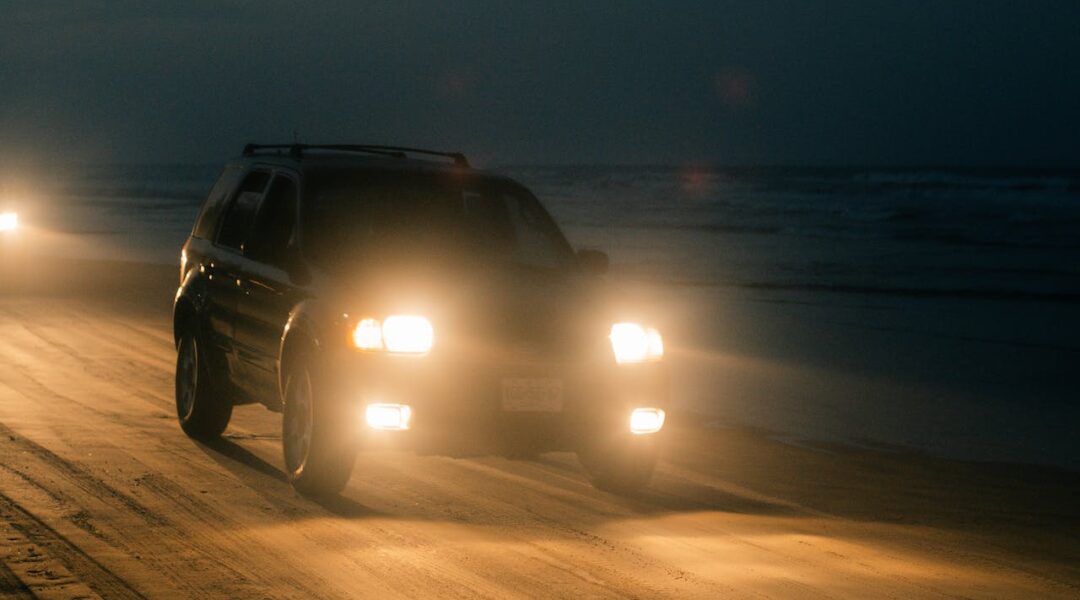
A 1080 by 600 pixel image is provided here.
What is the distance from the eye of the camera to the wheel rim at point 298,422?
8758 mm

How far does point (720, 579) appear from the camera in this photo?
6887 millimetres

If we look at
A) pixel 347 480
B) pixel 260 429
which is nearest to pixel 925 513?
pixel 347 480

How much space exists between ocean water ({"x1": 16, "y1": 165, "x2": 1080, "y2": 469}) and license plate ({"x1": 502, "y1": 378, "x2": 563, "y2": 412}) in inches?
164

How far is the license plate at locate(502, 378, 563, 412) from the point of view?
27.2 feet

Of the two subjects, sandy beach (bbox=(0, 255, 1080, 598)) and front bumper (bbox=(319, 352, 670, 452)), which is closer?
sandy beach (bbox=(0, 255, 1080, 598))

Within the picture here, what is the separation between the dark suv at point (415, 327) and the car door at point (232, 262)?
0.07 ft

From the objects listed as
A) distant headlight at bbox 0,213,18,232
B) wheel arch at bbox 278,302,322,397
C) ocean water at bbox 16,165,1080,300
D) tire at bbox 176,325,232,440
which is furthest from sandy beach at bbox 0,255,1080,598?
distant headlight at bbox 0,213,18,232

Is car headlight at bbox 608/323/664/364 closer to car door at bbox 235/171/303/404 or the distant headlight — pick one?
car door at bbox 235/171/303/404

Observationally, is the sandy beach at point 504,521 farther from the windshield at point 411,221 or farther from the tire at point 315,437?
the windshield at point 411,221

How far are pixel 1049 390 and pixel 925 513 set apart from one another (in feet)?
22.4

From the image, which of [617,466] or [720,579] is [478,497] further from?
[720,579]

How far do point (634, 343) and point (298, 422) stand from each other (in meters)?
1.89

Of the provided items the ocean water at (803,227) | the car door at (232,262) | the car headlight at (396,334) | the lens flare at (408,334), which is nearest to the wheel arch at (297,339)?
the car headlight at (396,334)

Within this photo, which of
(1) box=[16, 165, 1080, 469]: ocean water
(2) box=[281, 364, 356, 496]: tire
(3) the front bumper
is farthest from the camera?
(1) box=[16, 165, 1080, 469]: ocean water
